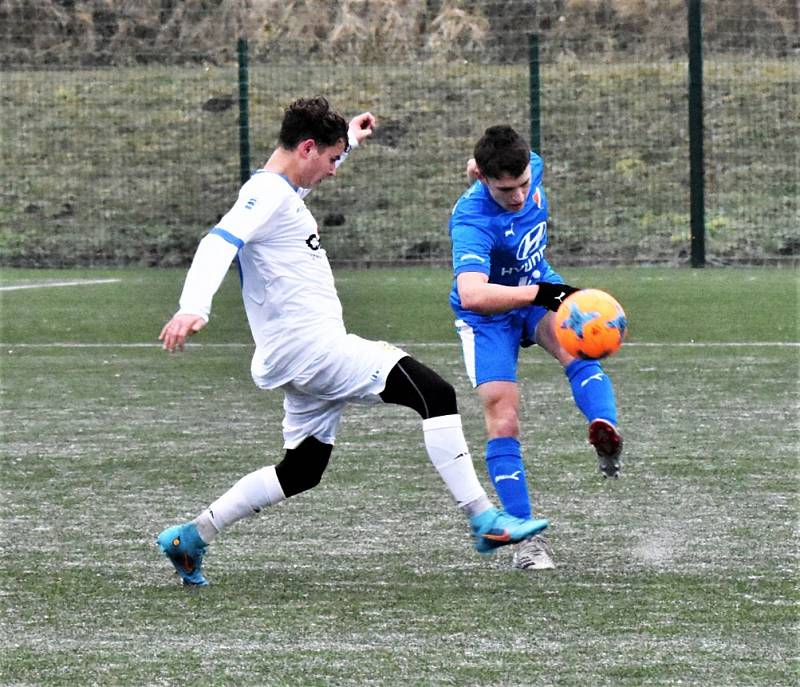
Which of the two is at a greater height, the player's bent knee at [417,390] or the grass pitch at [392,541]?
the player's bent knee at [417,390]

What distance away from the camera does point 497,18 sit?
830 inches

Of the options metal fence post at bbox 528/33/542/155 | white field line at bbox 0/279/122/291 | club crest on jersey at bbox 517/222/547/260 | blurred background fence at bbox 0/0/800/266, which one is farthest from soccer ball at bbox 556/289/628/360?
blurred background fence at bbox 0/0/800/266

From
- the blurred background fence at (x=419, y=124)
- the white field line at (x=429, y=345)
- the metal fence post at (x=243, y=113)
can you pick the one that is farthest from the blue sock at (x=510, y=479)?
the metal fence post at (x=243, y=113)

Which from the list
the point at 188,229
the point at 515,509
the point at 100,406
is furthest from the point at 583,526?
the point at 188,229

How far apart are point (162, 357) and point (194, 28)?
42.3ft

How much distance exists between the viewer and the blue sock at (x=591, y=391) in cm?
580

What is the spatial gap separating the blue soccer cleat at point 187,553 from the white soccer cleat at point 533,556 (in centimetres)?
101

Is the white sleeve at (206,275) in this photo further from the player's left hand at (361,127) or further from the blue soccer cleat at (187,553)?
the player's left hand at (361,127)

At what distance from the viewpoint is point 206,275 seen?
5020 millimetres

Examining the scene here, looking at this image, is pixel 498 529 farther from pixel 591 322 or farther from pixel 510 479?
pixel 591 322

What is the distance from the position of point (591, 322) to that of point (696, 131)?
39.6 feet

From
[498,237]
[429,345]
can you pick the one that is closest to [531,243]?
[498,237]

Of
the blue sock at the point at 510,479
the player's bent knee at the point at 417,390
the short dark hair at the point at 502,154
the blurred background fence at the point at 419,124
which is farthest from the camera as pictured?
the blurred background fence at the point at 419,124

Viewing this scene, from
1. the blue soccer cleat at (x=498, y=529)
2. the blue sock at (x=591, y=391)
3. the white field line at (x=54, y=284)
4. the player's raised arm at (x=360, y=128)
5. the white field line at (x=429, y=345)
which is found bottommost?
the white field line at (x=54, y=284)
